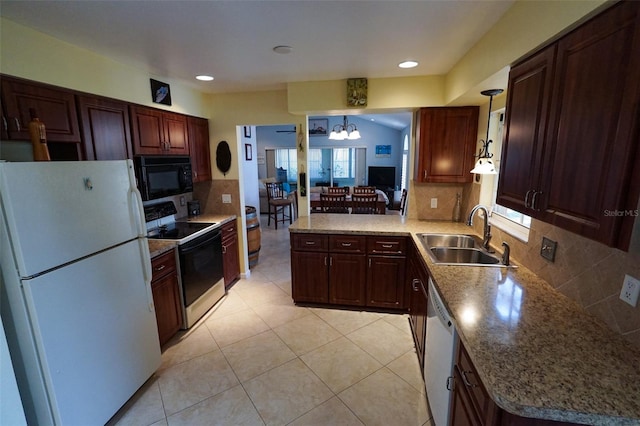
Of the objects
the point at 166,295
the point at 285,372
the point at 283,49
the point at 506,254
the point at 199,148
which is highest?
the point at 283,49

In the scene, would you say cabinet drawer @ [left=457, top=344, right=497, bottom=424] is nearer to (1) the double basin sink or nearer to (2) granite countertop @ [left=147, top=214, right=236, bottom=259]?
(1) the double basin sink

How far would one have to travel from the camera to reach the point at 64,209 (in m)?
1.48

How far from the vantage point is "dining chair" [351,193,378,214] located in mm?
4934

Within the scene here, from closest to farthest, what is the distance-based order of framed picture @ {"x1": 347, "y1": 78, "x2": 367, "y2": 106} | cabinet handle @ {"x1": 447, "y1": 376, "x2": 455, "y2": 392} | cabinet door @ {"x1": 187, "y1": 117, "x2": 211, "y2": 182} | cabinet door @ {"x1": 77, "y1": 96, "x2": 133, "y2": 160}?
1. cabinet handle @ {"x1": 447, "y1": 376, "x2": 455, "y2": 392}
2. cabinet door @ {"x1": 77, "y1": 96, "x2": 133, "y2": 160}
3. framed picture @ {"x1": 347, "y1": 78, "x2": 367, "y2": 106}
4. cabinet door @ {"x1": 187, "y1": 117, "x2": 211, "y2": 182}

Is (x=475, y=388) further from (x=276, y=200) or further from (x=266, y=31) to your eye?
(x=276, y=200)

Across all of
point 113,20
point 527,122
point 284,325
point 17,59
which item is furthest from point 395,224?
→ point 17,59

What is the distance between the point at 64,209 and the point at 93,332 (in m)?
0.72

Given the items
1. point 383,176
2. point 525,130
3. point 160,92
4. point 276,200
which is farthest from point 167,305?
point 383,176

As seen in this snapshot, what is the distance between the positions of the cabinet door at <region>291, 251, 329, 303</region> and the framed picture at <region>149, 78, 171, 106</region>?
1989mm

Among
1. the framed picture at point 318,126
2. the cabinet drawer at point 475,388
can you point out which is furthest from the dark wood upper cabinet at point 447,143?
the framed picture at point 318,126

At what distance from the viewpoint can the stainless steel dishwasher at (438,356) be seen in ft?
4.68

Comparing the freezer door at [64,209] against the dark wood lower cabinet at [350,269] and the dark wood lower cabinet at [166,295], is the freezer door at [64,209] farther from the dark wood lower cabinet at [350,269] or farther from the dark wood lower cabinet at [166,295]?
the dark wood lower cabinet at [350,269]

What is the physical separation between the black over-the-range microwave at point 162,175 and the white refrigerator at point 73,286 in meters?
0.68

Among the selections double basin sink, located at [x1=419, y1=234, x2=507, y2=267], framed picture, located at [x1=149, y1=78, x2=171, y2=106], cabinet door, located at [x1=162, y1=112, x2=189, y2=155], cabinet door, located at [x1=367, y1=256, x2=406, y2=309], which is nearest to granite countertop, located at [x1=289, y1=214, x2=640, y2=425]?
double basin sink, located at [x1=419, y1=234, x2=507, y2=267]
